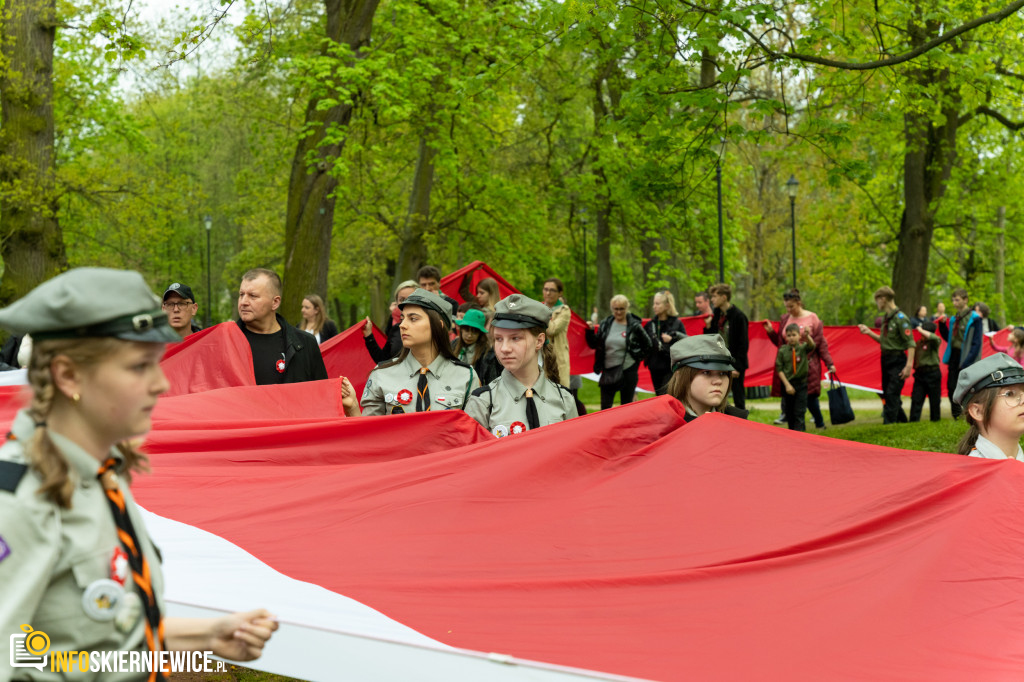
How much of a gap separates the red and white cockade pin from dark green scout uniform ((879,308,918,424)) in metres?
12.9


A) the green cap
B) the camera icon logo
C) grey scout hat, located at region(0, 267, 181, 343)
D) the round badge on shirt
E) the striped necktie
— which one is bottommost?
the striped necktie

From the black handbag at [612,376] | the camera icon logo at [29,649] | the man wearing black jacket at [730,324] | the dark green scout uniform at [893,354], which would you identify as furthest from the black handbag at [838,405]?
the camera icon logo at [29,649]

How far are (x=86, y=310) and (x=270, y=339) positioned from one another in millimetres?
5061

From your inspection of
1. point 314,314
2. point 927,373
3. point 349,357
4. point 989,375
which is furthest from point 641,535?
point 927,373

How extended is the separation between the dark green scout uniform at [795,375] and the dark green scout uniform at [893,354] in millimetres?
1342

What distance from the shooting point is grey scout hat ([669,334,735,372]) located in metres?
5.24

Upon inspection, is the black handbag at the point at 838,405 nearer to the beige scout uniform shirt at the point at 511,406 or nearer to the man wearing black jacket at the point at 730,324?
the man wearing black jacket at the point at 730,324

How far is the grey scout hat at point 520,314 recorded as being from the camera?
216 inches

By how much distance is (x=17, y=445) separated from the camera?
5.89 ft

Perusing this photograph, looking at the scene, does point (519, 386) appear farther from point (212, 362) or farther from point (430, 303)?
point (212, 362)

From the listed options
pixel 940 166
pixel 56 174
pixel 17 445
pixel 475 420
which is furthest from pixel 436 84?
pixel 17 445

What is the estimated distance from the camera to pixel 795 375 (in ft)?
41.7

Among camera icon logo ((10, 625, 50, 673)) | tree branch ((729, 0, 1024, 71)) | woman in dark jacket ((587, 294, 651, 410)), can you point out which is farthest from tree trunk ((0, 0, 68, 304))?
camera icon logo ((10, 625, 50, 673))

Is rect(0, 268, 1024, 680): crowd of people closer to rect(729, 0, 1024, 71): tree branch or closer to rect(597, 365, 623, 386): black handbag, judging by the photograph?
rect(597, 365, 623, 386): black handbag
